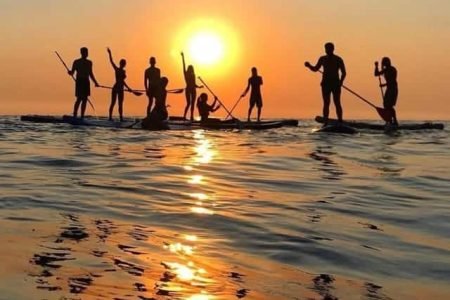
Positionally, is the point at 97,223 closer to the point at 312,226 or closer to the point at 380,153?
the point at 312,226

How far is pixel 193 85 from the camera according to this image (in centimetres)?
2341

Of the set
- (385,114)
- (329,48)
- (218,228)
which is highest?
(329,48)

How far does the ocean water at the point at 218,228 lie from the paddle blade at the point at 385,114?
9.91m

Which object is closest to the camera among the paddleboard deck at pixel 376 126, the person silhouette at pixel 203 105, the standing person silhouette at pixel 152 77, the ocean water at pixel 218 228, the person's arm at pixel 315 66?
the ocean water at pixel 218 228

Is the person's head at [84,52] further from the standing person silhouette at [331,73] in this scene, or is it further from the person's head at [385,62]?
the person's head at [385,62]

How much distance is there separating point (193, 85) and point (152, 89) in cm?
335

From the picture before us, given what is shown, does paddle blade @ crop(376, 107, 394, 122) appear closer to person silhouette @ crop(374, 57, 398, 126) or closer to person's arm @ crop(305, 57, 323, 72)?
person silhouette @ crop(374, 57, 398, 126)

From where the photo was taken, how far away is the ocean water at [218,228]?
10.8 ft

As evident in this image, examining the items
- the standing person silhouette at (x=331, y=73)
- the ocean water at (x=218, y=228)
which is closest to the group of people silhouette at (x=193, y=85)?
the standing person silhouette at (x=331, y=73)

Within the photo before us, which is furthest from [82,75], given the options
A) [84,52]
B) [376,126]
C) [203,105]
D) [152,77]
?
[376,126]

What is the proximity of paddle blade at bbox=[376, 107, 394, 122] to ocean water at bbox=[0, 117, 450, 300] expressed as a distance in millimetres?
9914

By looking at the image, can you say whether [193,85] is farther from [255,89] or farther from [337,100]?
[337,100]

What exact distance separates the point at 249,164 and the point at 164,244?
15.7ft

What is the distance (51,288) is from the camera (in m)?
3.00
